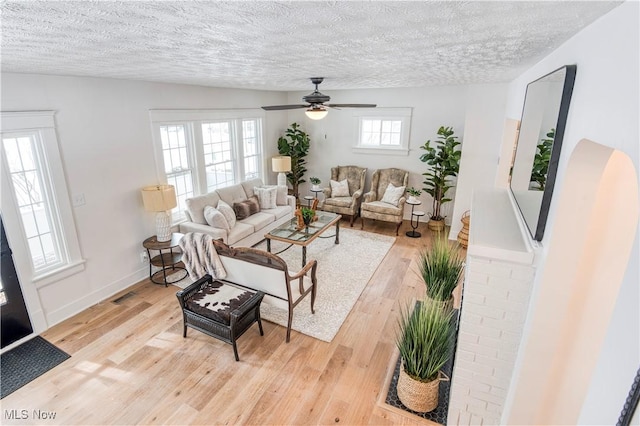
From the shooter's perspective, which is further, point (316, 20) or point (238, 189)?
point (238, 189)

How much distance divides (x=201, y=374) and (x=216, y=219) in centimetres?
223

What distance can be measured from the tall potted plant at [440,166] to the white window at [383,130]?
53 centimetres

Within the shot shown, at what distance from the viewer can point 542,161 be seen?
5.95 ft

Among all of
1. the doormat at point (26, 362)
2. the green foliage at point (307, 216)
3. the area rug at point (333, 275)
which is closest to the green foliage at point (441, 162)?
the area rug at point (333, 275)

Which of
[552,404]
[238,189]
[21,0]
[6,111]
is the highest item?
[21,0]

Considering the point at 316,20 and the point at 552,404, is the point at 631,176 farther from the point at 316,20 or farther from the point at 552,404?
the point at 316,20

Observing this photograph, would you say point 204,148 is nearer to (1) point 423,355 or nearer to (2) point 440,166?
(2) point 440,166

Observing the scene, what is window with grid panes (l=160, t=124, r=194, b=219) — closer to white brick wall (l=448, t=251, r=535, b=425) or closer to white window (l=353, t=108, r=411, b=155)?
white window (l=353, t=108, r=411, b=155)

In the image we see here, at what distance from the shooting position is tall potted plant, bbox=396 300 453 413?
7.49 feet

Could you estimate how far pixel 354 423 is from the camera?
2434mm

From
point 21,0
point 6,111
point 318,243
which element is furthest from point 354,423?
point 6,111

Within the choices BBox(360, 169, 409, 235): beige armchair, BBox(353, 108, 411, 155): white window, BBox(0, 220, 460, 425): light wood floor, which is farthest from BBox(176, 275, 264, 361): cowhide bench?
BBox(353, 108, 411, 155): white window

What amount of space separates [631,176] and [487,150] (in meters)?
3.96

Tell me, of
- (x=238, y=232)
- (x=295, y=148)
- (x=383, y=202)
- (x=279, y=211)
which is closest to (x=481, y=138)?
(x=383, y=202)
